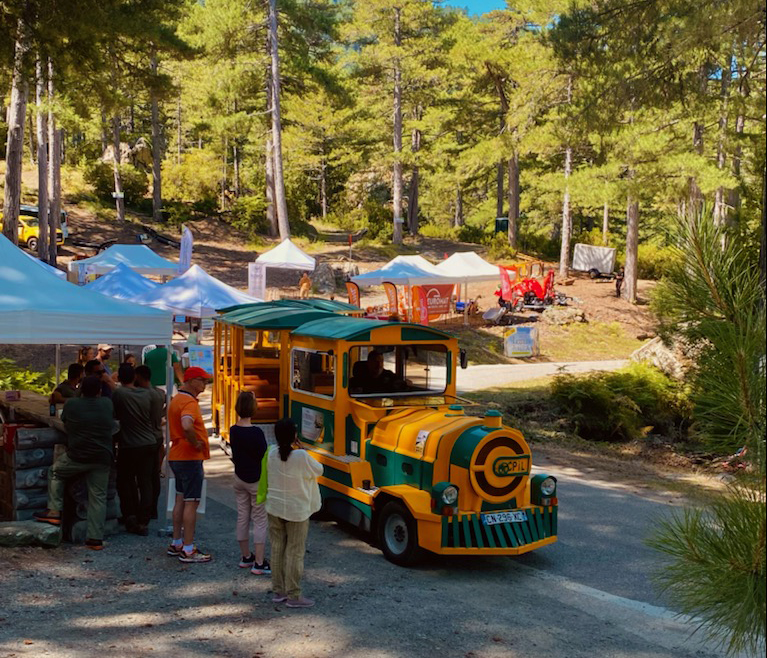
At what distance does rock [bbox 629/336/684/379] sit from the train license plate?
36.3 ft

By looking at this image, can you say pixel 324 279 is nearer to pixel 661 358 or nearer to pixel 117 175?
pixel 117 175

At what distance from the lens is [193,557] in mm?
7789

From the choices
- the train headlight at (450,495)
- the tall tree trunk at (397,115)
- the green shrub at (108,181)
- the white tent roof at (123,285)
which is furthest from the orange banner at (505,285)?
the green shrub at (108,181)

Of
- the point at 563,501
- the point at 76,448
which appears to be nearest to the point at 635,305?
the point at 563,501

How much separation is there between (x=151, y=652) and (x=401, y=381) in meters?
4.38

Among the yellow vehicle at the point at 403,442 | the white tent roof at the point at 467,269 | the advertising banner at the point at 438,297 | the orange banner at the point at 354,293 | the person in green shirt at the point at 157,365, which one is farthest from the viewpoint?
the white tent roof at the point at 467,269

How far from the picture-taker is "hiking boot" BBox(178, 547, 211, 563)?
7766 mm

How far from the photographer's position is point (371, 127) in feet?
147

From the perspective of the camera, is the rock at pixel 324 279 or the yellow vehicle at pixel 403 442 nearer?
the yellow vehicle at pixel 403 442

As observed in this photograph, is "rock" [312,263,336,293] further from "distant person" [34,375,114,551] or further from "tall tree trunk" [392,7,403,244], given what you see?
"distant person" [34,375,114,551]

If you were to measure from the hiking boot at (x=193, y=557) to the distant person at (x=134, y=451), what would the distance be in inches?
36.8

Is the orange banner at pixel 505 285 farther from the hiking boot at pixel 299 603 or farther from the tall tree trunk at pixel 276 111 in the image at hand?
the hiking boot at pixel 299 603

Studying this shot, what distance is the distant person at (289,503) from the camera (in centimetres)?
672

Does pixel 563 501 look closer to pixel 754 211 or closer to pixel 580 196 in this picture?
pixel 754 211
